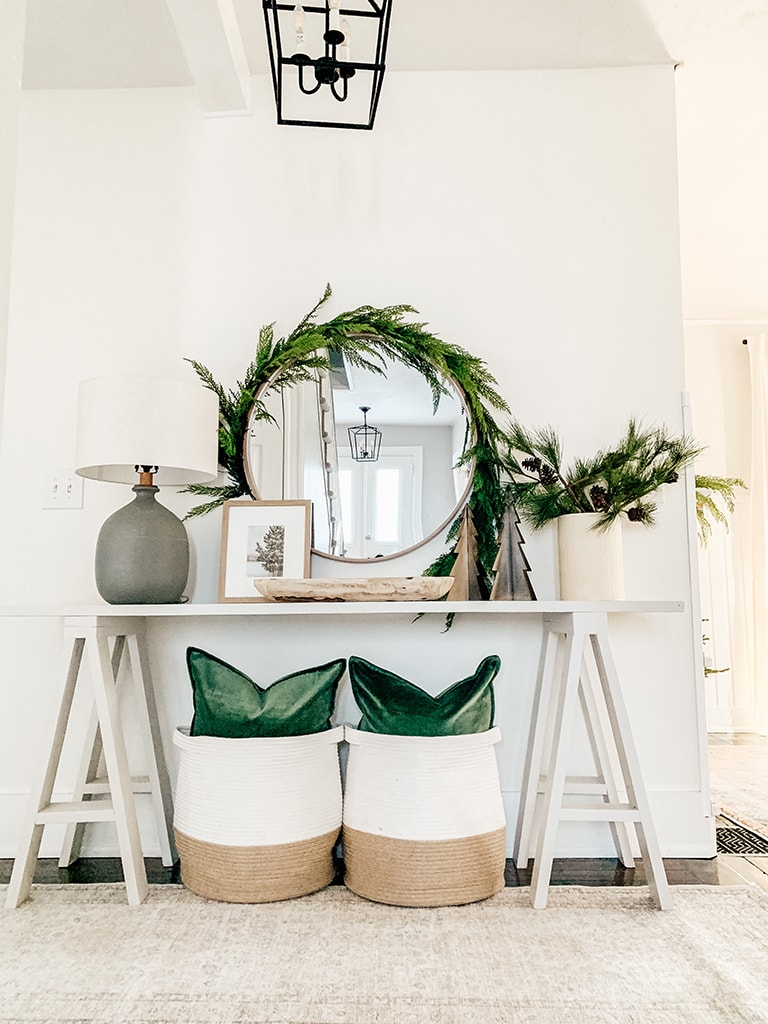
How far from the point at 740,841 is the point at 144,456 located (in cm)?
200

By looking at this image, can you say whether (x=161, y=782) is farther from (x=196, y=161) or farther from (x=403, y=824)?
(x=196, y=161)

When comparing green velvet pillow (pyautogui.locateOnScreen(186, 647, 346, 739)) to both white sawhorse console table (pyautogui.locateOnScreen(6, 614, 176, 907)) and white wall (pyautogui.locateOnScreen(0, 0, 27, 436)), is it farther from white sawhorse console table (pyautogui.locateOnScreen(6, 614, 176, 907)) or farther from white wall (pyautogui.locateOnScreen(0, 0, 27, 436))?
white wall (pyautogui.locateOnScreen(0, 0, 27, 436))

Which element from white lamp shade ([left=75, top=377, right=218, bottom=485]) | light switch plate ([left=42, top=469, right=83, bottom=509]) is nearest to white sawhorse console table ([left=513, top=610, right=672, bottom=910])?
white lamp shade ([left=75, top=377, right=218, bottom=485])

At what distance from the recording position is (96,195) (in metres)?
2.39

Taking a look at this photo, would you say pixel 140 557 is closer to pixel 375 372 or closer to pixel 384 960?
pixel 375 372

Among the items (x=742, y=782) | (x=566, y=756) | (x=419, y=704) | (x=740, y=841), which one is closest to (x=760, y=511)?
(x=742, y=782)

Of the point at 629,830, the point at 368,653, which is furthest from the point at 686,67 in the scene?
the point at 629,830

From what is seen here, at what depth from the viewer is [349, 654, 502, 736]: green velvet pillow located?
1828 millimetres

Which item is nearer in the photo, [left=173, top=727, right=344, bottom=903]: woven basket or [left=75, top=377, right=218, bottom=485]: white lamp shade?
[left=173, top=727, right=344, bottom=903]: woven basket

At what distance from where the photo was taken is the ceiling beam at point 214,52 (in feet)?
6.52

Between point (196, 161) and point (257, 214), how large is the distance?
26 cm

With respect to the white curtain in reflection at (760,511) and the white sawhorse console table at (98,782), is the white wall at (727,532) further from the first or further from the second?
the white sawhorse console table at (98,782)

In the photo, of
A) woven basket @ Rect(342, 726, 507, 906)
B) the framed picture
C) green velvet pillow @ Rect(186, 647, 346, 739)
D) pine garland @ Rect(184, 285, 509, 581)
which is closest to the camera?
woven basket @ Rect(342, 726, 507, 906)

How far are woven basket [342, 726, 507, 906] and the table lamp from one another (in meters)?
0.69
